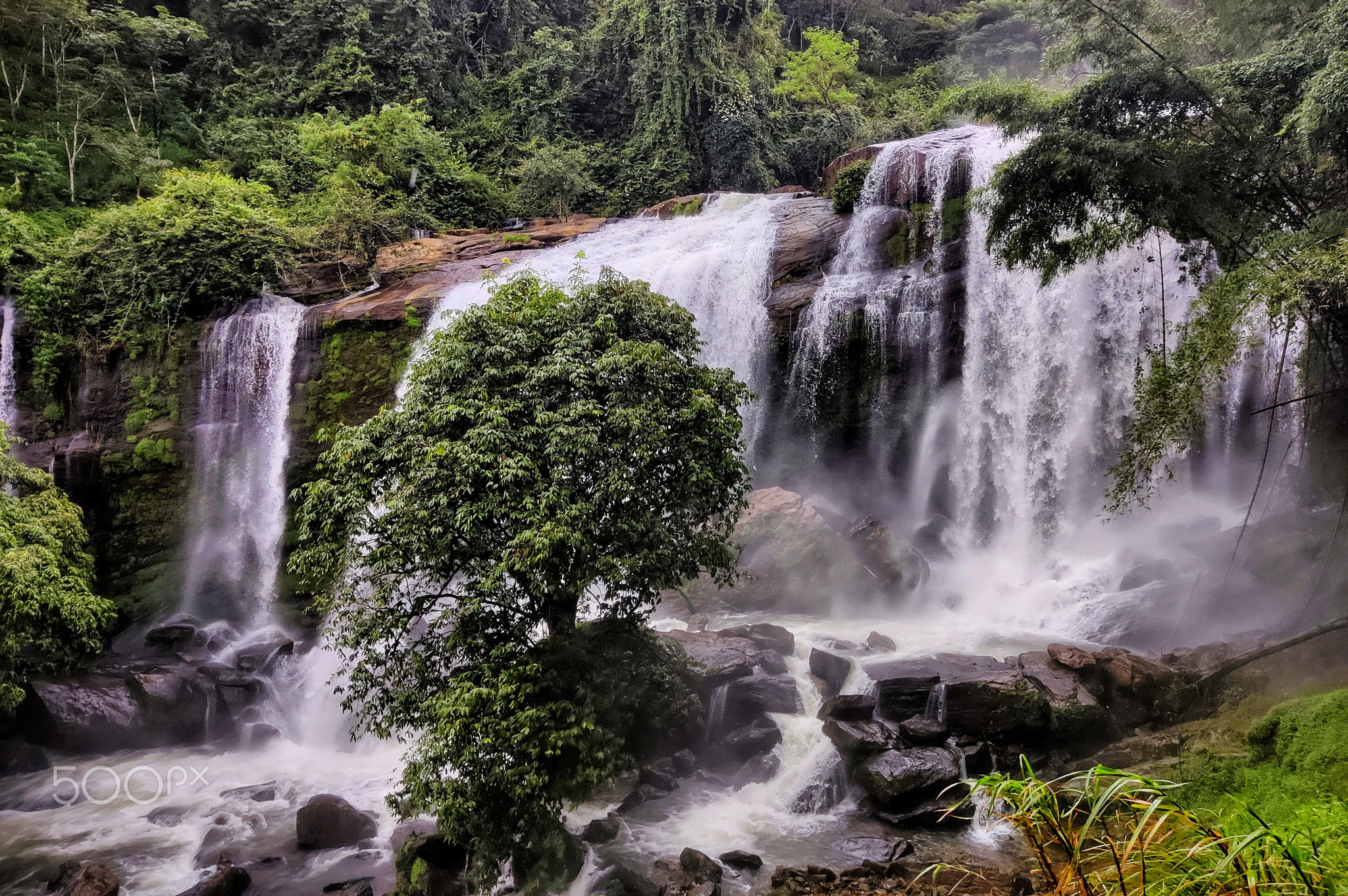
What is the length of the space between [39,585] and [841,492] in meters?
15.0

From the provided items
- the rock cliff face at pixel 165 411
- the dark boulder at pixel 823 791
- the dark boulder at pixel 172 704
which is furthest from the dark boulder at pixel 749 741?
the dark boulder at pixel 172 704

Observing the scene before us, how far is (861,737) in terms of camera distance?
8.70 metres

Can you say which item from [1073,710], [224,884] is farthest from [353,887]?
[1073,710]

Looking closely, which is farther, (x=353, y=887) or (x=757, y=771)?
(x=757, y=771)

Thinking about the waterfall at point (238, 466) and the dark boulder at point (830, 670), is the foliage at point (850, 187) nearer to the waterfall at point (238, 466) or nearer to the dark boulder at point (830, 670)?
the dark boulder at point (830, 670)

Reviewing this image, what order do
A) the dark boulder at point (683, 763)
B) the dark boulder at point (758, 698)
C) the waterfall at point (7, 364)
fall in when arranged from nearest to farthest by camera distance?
the dark boulder at point (683, 763), the dark boulder at point (758, 698), the waterfall at point (7, 364)

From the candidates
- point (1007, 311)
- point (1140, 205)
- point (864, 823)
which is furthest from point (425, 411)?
point (1007, 311)

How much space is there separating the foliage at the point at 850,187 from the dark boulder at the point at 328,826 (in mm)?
15306

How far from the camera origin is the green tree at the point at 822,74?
84.5ft

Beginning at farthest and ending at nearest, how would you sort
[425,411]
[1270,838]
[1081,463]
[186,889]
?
[1081,463], [186,889], [425,411], [1270,838]

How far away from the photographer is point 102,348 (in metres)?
15.4

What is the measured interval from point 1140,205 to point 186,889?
1397 cm

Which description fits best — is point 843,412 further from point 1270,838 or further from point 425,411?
point 1270,838

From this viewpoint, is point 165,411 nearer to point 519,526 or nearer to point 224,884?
point 224,884
